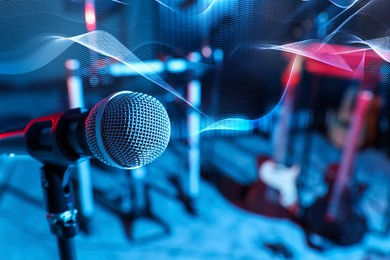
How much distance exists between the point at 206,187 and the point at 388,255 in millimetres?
894

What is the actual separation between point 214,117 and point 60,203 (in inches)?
17.2

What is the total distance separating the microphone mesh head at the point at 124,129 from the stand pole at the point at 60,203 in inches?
5.3

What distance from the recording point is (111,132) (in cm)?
41

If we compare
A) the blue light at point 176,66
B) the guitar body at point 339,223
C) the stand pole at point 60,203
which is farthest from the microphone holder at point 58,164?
the guitar body at point 339,223

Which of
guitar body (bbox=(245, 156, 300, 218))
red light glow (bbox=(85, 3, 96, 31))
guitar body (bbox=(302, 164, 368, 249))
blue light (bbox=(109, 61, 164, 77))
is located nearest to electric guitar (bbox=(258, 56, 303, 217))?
guitar body (bbox=(245, 156, 300, 218))

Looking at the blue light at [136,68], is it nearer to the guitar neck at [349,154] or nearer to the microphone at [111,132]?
the microphone at [111,132]

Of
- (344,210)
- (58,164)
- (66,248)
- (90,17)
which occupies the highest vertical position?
(90,17)

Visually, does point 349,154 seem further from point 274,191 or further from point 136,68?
point 136,68

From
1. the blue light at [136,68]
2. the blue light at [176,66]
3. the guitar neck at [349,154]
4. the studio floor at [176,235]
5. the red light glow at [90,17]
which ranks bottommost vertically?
the studio floor at [176,235]

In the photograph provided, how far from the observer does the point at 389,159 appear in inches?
89.8

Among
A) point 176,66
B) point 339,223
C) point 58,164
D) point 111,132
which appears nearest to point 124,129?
point 111,132

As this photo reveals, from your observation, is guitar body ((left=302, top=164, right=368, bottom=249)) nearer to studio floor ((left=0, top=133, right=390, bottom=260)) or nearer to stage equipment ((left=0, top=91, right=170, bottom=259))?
studio floor ((left=0, top=133, right=390, bottom=260))

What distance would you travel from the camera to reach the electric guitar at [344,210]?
1.44 m

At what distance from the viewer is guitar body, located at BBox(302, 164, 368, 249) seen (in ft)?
4.76
